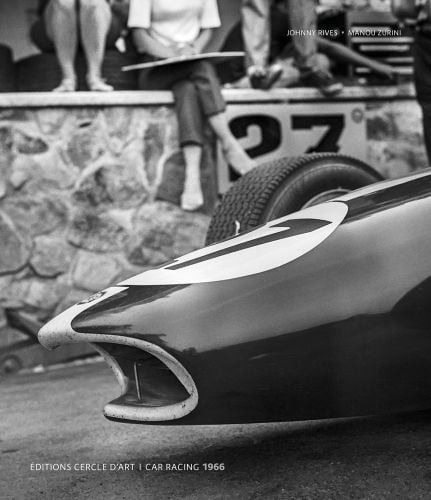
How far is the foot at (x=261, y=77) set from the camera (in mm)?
4773

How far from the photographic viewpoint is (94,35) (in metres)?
4.61

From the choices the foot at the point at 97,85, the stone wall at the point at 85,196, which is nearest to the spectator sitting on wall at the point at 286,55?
the stone wall at the point at 85,196

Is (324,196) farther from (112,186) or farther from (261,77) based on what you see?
(261,77)

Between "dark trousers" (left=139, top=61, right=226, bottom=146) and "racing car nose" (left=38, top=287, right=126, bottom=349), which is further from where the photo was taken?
"dark trousers" (left=139, top=61, right=226, bottom=146)

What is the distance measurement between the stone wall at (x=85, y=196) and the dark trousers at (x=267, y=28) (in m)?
0.32

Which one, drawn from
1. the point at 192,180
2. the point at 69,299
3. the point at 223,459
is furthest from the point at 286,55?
the point at 223,459

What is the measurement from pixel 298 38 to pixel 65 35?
131cm

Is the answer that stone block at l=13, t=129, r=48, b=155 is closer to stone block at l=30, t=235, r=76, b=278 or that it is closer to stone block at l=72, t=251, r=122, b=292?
stone block at l=30, t=235, r=76, b=278

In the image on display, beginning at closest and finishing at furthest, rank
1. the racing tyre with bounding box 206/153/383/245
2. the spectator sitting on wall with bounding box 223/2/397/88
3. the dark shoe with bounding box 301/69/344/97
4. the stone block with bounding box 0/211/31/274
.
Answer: the racing tyre with bounding box 206/153/383/245 → the stone block with bounding box 0/211/31/274 → the dark shoe with bounding box 301/69/344/97 → the spectator sitting on wall with bounding box 223/2/397/88

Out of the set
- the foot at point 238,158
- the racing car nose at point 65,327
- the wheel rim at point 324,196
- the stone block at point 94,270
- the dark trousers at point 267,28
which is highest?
the dark trousers at point 267,28

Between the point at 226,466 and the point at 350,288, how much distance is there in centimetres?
51

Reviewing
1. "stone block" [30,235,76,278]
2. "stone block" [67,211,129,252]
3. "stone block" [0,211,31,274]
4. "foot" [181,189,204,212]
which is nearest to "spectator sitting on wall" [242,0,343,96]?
"foot" [181,189,204,212]

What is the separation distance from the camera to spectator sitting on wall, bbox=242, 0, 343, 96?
4930 millimetres

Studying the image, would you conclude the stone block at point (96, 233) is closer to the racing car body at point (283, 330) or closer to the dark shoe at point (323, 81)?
the dark shoe at point (323, 81)
